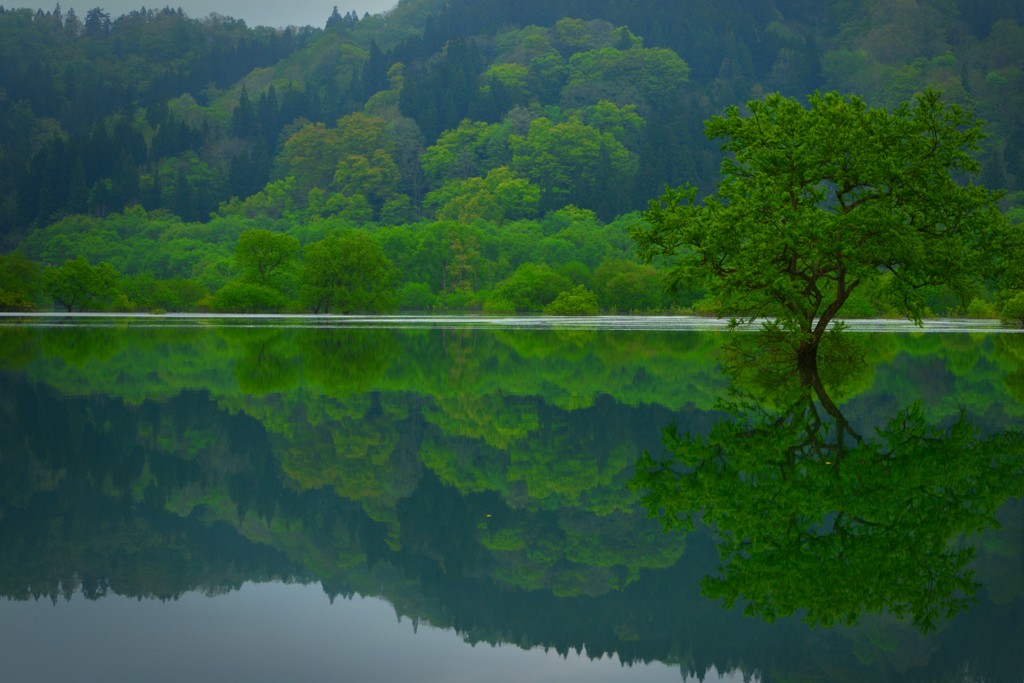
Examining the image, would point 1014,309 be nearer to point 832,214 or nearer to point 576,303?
point 576,303

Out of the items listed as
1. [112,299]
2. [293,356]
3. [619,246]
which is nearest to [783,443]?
[293,356]

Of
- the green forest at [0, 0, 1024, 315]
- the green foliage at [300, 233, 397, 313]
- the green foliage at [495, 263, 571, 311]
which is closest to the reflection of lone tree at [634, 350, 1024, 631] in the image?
the green forest at [0, 0, 1024, 315]

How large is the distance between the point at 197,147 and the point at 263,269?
93.6 meters

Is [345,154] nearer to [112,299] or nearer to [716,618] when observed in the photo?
[112,299]

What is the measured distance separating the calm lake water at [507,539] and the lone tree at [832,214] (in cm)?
587

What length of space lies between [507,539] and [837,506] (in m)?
3.03

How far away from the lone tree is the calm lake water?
587 cm

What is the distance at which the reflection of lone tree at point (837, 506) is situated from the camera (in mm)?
7531

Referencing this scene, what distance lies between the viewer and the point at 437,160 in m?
140

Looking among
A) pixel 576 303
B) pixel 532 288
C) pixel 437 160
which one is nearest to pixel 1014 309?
pixel 576 303

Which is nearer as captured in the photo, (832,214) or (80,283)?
(832,214)

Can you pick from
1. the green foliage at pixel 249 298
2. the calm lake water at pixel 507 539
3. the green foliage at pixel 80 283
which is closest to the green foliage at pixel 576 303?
the green foliage at pixel 249 298

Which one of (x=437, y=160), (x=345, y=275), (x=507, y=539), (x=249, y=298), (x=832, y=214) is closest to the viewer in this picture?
(x=507, y=539)

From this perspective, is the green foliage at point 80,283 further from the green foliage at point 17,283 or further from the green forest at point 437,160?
the green foliage at point 17,283
